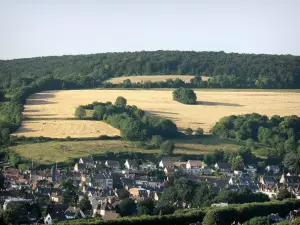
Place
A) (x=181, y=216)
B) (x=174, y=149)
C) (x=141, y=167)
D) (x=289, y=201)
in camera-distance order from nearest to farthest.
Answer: (x=181, y=216) < (x=289, y=201) < (x=141, y=167) < (x=174, y=149)

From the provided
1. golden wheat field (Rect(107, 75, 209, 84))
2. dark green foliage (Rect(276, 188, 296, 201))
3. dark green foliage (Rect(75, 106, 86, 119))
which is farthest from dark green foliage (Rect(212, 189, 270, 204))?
golden wheat field (Rect(107, 75, 209, 84))

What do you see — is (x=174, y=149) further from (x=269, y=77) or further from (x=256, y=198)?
(x=269, y=77)

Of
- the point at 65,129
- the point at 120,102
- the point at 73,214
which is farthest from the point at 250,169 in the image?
the point at 73,214

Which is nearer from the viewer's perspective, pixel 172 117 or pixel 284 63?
pixel 172 117

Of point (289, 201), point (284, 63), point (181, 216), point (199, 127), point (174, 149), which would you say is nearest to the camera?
point (181, 216)

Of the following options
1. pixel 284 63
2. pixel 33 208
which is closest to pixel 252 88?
pixel 284 63

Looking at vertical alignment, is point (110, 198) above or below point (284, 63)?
below

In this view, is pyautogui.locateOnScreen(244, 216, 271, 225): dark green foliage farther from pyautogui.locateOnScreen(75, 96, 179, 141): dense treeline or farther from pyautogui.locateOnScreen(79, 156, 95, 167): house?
pyautogui.locateOnScreen(75, 96, 179, 141): dense treeline

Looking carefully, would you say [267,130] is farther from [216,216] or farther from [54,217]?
[54,217]
